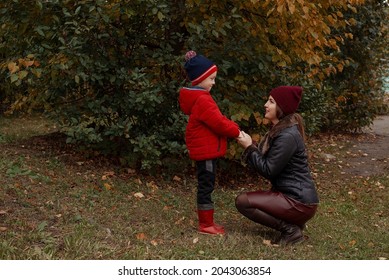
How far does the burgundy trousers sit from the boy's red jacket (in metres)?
0.52

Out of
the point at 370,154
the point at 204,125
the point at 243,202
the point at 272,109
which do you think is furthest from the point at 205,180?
the point at 370,154

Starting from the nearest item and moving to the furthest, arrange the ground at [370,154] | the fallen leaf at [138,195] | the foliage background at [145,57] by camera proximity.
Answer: the fallen leaf at [138,195]
the foliage background at [145,57]
the ground at [370,154]

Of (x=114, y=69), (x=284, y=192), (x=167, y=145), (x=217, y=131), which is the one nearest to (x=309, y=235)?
(x=284, y=192)

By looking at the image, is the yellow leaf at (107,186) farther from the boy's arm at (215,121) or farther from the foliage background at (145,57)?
the boy's arm at (215,121)

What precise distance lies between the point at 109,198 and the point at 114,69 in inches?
70.5

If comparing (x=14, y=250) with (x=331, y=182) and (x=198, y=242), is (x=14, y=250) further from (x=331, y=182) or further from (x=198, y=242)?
(x=331, y=182)

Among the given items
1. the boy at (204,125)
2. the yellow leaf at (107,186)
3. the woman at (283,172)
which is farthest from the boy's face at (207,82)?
the yellow leaf at (107,186)

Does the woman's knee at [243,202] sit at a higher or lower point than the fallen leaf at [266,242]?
higher

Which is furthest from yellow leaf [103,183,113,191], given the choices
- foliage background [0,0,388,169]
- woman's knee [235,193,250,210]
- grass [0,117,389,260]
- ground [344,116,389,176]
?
ground [344,116,389,176]

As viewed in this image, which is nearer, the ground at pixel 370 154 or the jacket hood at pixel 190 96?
the jacket hood at pixel 190 96

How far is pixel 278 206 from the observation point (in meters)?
4.68

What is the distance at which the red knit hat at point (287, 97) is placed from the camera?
4.67 m

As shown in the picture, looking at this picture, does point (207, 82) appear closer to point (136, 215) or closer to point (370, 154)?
point (136, 215)

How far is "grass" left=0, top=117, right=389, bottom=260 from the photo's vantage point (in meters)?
4.23
